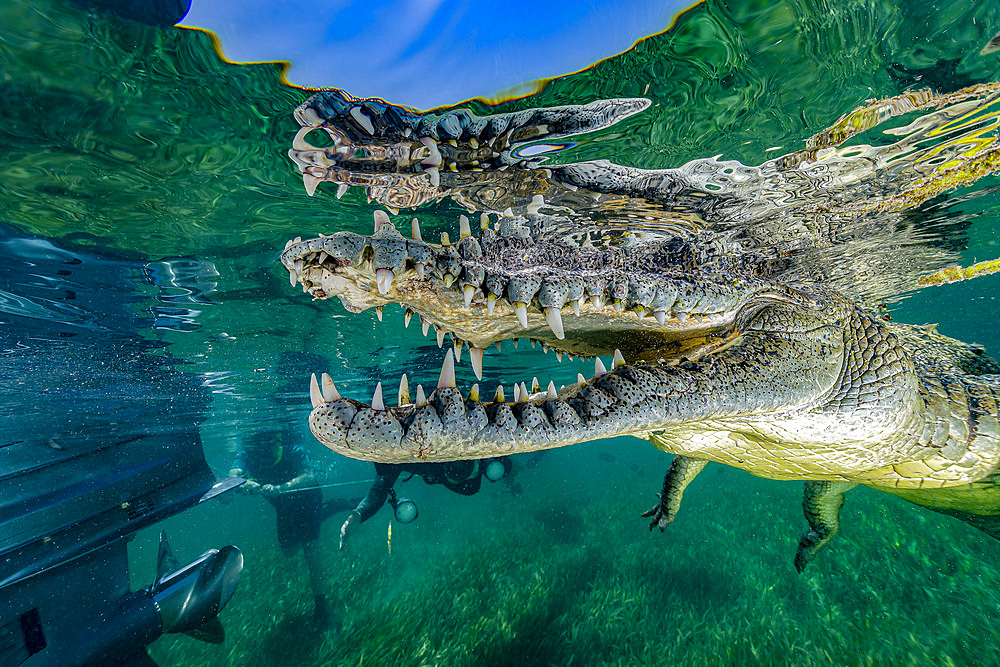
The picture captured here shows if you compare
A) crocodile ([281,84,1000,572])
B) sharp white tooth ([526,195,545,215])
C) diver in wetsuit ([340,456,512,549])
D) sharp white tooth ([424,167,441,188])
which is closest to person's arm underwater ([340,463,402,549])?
diver in wetsuit ([340,456,512,549])

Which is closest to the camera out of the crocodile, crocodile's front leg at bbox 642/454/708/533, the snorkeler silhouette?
the crocodile

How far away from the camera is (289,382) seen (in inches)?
621

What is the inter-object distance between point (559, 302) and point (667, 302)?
2.67 feet

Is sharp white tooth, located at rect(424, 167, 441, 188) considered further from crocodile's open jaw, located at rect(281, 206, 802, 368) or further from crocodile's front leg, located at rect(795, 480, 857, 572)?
crocodile's front leg, located at rect(795, 480, 857, 572)

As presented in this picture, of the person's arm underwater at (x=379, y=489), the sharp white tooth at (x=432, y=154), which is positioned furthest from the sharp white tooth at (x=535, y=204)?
the person's arm underwater at (x=379, y=489)

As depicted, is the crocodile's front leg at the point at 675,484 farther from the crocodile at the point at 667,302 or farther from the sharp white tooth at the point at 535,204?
the sharp white tooth at the point at 535,204

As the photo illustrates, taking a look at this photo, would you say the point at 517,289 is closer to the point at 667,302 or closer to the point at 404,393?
the point at 404,393

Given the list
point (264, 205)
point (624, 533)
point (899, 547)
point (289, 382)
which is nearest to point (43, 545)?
point (289, 382)

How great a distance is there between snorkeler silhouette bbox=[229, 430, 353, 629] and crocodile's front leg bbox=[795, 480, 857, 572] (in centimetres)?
1193

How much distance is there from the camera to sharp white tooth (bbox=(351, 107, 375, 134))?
11.8 ft

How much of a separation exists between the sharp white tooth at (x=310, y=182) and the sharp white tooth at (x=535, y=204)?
2579mm

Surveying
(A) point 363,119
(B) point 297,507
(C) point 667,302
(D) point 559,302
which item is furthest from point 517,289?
(B) point 297,507

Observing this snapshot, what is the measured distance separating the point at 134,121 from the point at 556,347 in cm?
442

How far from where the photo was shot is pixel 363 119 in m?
3.68
